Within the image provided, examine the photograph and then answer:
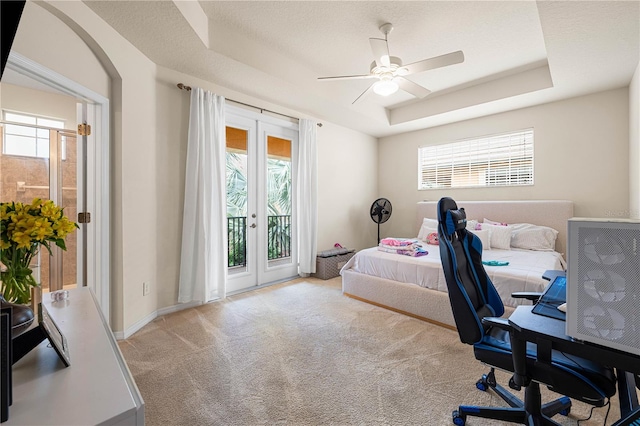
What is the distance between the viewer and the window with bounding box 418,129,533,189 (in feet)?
13.5

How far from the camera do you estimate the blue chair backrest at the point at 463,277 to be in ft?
4.78

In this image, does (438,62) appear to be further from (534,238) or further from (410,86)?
(534,238)

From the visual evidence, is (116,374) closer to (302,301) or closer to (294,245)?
(302,301)

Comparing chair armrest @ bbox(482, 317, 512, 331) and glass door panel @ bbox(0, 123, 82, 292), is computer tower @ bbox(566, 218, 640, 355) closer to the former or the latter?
chair armrest @ bbox(482, 317, 512, 331)

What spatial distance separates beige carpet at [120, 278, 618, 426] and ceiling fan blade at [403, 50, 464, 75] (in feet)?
7.77

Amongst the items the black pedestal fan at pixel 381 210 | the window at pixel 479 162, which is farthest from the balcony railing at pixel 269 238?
the window at pixel 479 162

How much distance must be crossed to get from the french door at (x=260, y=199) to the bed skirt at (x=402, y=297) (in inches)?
46.9

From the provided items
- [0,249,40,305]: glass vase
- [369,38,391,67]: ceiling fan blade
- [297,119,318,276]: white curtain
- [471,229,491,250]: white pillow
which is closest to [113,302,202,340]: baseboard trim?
[297,119,318,276]: white curtain

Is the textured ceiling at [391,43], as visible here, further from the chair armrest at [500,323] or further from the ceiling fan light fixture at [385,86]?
the chair armrest at [500,323]

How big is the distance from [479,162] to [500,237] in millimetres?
1452

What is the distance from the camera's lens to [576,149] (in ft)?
12.0

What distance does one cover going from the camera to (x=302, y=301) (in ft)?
11.2

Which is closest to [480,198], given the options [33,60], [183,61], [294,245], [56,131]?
[294,245]

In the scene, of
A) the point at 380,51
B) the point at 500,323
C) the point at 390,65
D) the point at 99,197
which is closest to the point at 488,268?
the point at 500,323
